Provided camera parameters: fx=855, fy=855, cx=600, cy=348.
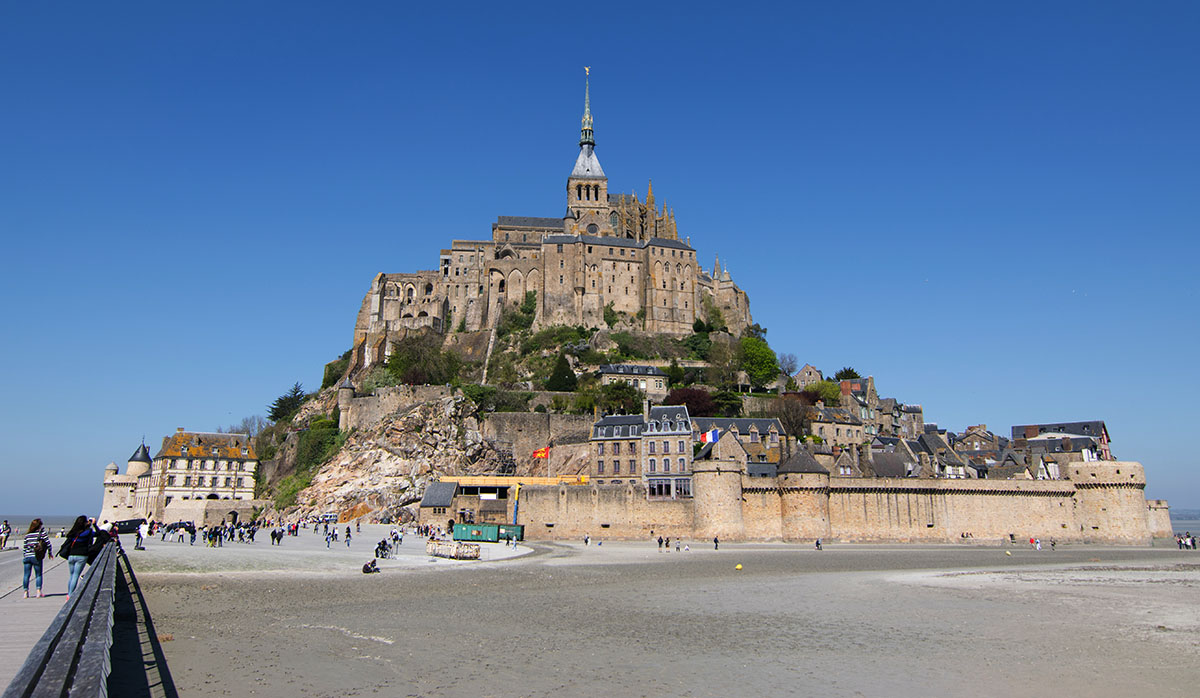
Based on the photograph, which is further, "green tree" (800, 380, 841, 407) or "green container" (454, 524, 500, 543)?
"green tree" (800, 380, 841, 407)

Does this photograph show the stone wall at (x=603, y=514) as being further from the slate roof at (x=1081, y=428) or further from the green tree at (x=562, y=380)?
the slate roof at (x=1081, y=428)

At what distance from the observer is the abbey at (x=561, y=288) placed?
7562 cm

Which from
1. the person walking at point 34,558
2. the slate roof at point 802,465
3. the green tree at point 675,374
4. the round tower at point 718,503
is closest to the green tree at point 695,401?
the green tree at point 675,374

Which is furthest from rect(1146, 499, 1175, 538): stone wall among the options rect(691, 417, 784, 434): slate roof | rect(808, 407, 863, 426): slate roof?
rect(691, 417, 784, 434): slate roof

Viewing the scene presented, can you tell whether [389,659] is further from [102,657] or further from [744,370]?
[744,370]

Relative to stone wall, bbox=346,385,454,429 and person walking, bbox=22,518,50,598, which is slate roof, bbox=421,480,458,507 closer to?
stone wall, bbox=346,385,454,429

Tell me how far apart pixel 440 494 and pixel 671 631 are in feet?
104

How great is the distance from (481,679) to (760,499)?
107 ft

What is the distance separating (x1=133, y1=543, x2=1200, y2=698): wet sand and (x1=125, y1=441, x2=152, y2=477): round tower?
35672 mm

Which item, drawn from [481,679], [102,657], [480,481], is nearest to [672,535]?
[480,481]

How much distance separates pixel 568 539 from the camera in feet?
142

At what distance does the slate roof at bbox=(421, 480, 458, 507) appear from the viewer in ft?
152

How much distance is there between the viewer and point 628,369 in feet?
212

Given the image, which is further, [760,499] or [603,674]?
[760,499]
